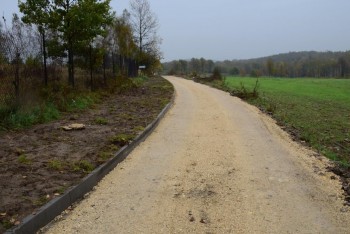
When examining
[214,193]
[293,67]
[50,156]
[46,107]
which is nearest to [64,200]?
[214,193]

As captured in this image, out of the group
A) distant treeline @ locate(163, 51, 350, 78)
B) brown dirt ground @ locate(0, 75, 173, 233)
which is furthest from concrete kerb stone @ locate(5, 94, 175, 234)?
distant treeline @ locate(163, 51, 350, 78)

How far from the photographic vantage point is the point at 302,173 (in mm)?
7754

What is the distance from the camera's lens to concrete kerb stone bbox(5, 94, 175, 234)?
4.84 metres

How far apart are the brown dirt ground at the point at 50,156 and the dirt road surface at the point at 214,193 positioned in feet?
1.54

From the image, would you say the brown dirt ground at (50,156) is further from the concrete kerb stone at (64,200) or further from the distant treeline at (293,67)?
the distant treeline at (293,67)

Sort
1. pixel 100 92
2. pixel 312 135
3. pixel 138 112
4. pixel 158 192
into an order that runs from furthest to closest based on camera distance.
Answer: pixel 100 92 → pixel 138 112 → pixel 312 135 → pixel 158 192

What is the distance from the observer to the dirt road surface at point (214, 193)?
5262 mm

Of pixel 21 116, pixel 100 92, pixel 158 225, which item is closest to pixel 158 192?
pixel 158 225

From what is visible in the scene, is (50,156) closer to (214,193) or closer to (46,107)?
(214,193)

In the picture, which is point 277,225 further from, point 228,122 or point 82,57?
point 82,57

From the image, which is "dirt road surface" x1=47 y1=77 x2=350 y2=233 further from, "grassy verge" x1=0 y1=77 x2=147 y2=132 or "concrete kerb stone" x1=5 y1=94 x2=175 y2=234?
"grassy verge" x1=0 y1=77 x2=147 y2=132

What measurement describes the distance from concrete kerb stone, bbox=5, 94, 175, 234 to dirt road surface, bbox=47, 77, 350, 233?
0.44ft

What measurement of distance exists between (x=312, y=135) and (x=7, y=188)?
30.0 ft

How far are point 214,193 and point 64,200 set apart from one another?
2.28 meters
